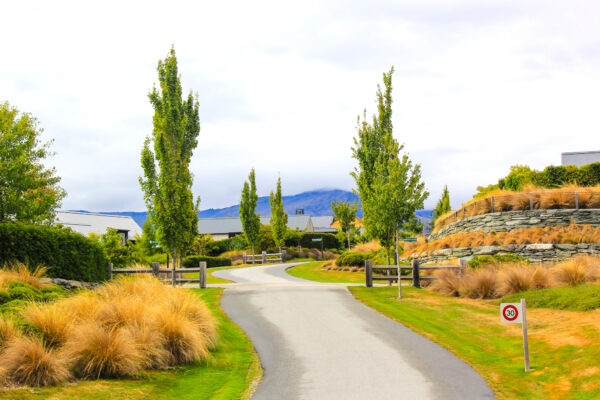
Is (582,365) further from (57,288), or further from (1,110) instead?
(1,110)

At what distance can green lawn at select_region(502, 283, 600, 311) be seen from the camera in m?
14.5

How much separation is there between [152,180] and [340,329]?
12901mm

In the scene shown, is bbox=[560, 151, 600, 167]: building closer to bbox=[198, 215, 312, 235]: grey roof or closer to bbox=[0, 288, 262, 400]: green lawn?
bbox=[0, 288, 262, 400]: green lawn

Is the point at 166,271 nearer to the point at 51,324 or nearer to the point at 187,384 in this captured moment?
the point at 51,324

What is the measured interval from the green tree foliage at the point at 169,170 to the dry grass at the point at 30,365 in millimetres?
14558

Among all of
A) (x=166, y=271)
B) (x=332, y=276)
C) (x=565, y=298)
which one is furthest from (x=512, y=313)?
(x=332, y=276)

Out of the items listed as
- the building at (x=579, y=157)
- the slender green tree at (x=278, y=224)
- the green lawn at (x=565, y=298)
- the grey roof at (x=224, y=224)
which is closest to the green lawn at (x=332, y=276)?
the green lawn at (x=565, y=298)

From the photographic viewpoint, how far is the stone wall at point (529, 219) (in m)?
27.2

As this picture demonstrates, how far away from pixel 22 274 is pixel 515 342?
13.5 metres

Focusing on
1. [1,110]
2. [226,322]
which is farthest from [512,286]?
[1,110]

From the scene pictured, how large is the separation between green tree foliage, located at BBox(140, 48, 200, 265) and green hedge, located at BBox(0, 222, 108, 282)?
448 centimetres

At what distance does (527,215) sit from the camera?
28359 mm

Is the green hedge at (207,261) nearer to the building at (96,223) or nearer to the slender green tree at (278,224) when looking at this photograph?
the slender green tree at (278,224)

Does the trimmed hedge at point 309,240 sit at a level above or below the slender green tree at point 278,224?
below
